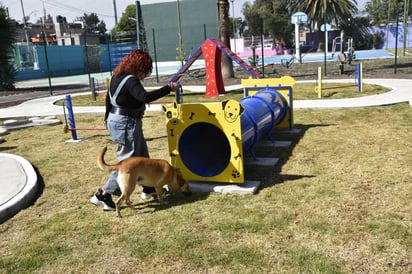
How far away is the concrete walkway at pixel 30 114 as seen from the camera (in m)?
4.98

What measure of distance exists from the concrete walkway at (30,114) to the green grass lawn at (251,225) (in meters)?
0.16

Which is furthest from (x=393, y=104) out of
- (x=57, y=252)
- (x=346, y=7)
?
(x=346, y=7)

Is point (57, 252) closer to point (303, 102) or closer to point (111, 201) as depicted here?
point (111, 201)

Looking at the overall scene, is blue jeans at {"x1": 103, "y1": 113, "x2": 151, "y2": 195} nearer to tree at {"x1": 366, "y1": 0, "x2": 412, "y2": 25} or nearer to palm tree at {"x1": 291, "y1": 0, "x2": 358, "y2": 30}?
palm tree at {"x1": 291, "y1": 0, "x2": 358, "y2": 30}

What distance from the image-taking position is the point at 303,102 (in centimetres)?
1152

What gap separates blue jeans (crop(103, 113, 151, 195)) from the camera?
180 inches

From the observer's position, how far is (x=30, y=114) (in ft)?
43.9

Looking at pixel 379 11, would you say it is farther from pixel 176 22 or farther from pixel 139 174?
pixel 139 174

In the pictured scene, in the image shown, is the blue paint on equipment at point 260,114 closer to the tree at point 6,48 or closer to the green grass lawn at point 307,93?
the green grass lawn at point 307,93

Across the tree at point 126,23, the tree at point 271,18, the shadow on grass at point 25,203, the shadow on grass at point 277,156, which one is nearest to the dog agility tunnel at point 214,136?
the shadow on grass at point 277,156

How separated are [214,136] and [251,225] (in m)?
2.27

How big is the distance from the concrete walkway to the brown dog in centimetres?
131

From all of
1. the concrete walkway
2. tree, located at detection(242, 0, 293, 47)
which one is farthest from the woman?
tree, located at detection(242, 0, 293, 47)

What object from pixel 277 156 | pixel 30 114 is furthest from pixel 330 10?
pixel 277 156
